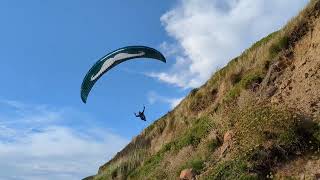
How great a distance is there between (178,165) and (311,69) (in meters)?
4.51

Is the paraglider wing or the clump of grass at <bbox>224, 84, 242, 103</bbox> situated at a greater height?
the paraglider wing

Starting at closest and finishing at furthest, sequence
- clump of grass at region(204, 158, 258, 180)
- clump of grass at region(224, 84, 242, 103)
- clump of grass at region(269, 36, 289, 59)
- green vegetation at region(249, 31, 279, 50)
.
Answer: clump of grass at region(204, 158, 258, 180) < clump of grass at region(269, 36, 289, 59) < clump of grass at region(224, 84, 242, 103) < green vegetation at region(249, 31, 279, 50)

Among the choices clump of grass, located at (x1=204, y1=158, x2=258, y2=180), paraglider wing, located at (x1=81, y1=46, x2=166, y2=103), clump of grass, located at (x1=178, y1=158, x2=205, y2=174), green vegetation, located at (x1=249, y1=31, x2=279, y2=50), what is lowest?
clump of grass, located at (x1=204, y1=158, x2=258, y2=180)

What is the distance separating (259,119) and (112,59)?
35.1 feet

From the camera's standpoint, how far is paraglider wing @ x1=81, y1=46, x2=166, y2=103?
2203 centimetres

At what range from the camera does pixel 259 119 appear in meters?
12.7

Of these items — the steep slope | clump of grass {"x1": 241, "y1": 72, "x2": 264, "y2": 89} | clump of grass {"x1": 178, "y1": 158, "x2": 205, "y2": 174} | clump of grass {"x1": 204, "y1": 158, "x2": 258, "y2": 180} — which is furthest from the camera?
clump of grass {"x1": 241, "y1": 72, "x2": 264, "y2": 89}

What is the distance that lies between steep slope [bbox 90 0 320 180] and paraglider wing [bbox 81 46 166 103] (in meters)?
2.98

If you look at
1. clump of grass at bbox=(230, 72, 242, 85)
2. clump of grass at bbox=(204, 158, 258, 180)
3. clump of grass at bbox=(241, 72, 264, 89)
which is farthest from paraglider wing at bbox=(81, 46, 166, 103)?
clump of grass at bbox=(204, 158, 258, 180)

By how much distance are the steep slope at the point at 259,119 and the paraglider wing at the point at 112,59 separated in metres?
2.98

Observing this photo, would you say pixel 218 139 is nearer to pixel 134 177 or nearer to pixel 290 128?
pixel 290 128

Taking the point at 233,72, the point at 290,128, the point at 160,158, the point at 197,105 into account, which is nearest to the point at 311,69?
Result: the point at 290,128

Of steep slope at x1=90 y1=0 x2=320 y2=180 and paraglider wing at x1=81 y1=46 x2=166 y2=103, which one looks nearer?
steep slope at x1=90 y1=0 x2=320 y2=180

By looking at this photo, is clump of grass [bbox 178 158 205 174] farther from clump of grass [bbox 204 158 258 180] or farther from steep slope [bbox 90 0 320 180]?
clump of grass [bbox 204 158 258 180]
